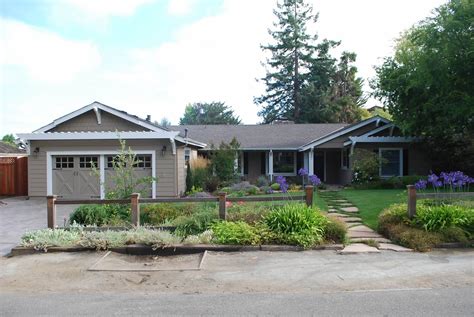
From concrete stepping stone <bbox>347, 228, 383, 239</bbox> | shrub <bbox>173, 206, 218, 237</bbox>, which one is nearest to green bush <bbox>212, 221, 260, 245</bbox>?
shrub <bbox>173, 206, 218, 237</bbox>

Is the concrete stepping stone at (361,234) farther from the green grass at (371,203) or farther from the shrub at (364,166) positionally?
the shrub at (364,166)

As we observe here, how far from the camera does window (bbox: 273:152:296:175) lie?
1009 inches

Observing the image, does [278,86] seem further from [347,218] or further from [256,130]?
[347,218]

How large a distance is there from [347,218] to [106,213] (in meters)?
6.66

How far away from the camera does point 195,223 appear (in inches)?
362

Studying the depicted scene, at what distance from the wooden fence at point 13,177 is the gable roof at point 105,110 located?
331 centimetres

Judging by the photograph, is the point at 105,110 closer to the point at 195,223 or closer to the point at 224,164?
the point at 224,164

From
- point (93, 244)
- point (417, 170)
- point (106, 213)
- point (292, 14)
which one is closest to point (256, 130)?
point (417, 170)

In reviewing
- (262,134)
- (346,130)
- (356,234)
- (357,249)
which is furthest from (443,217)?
(262,134)

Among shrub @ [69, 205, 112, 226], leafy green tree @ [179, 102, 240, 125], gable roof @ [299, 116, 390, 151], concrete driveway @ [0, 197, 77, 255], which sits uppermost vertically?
leafy green tree @ [179, 102, 240, 125]

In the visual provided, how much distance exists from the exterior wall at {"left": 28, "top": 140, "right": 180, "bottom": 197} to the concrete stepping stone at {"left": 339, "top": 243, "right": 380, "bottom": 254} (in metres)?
11.0

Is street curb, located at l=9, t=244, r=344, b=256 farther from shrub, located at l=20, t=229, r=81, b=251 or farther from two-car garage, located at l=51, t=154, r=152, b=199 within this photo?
two-car garage, located at l=51, t=154, r=152, b=199

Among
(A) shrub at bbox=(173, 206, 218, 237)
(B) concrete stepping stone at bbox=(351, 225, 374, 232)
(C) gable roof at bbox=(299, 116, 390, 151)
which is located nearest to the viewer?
(A) shrub at bbox=(173, 206, 218, 237)

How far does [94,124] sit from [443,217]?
15.3m
